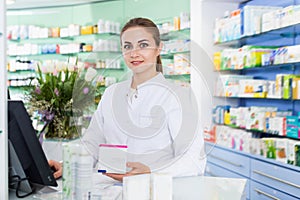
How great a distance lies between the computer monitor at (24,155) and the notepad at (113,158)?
318 millimetres

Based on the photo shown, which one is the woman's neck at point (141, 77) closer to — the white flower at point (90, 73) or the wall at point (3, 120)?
the white flower at point (90, 73)

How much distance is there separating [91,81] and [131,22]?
0.25 m

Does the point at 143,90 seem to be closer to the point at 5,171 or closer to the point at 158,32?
the point at 158,32

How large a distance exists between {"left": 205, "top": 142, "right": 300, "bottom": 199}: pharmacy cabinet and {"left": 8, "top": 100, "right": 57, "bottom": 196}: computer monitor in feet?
4.45

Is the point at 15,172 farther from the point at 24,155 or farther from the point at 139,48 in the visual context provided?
the point at 139,48

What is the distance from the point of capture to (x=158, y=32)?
4.19 feet

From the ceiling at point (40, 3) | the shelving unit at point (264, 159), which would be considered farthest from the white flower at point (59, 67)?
the ceiling at point (40, 3)

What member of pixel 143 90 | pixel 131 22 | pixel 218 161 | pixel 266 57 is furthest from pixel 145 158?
pixel 218 161

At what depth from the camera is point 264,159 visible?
10.8ft

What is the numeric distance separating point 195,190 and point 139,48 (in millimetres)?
576

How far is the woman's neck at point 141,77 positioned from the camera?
128cm

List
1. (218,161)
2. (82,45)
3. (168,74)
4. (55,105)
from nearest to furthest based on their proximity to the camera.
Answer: (168,74) < (55,105) < (218,161) < (82,45)

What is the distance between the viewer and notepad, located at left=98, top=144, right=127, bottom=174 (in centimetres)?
112

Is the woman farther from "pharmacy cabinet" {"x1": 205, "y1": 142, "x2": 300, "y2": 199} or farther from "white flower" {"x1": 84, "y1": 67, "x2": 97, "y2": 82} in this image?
"pharmacy cabinet" {"x1": 205, "y1": 142, "x2": 300, "y2": 199}
